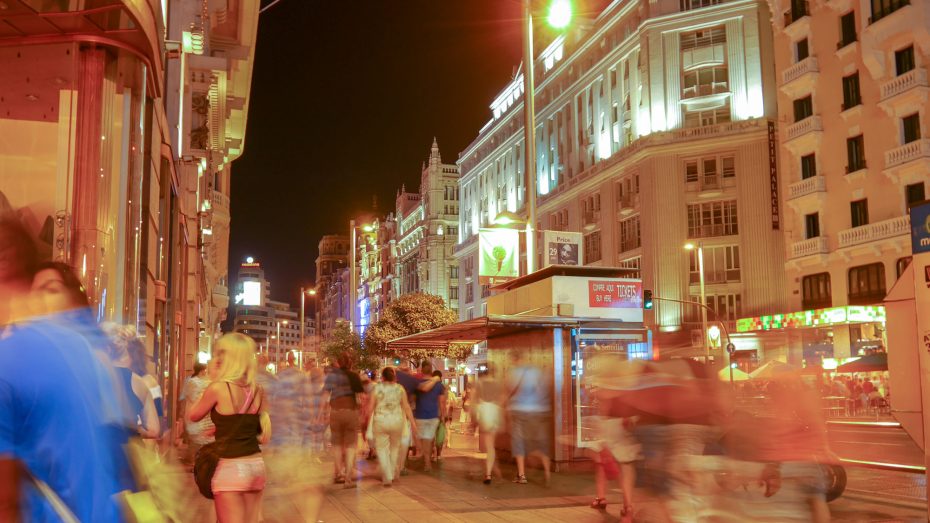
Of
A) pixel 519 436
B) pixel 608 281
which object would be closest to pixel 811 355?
pixel 608 281

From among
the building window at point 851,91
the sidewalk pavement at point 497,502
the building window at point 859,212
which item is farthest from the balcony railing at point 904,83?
the sidewalk pavement at point 497,502

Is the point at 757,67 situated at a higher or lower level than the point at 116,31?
higher

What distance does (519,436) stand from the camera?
40.4 ft

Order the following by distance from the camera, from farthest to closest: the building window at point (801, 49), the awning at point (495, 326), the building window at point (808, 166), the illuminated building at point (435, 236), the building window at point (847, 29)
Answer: the illuminated building at point (435, 236) → the building window at point (801, 49) → the building window at point (808, 166) → the building window at point (847, 29) → the awning at point (495, 326)

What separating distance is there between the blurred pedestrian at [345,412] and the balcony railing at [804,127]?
3338cm

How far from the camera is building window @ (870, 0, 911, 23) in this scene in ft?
111

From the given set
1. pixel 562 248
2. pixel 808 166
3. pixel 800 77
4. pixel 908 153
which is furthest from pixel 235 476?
pixel 800 77

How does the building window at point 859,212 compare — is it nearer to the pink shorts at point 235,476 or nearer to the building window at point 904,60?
the building window at point 904,60

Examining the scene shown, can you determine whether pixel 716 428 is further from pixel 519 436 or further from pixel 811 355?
pixel 811 355

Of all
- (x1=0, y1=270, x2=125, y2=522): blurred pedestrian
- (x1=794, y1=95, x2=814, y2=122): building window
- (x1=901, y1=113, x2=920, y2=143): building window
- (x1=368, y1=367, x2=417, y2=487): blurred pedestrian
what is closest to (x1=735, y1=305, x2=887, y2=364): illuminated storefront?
(x1=901, y1=113, x2=920, y2=143): building window

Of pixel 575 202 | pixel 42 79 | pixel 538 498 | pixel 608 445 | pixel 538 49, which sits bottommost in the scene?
pixel 538 498

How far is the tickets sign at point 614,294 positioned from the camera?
14.9m

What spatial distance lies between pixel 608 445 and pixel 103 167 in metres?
6.49

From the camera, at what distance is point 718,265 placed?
160ft
